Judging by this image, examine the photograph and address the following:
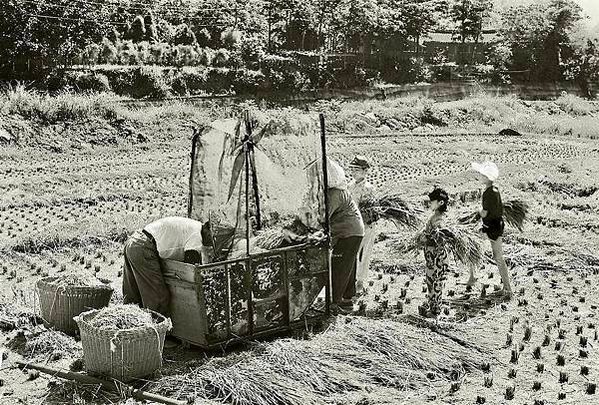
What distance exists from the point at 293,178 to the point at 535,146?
2004 centimetres

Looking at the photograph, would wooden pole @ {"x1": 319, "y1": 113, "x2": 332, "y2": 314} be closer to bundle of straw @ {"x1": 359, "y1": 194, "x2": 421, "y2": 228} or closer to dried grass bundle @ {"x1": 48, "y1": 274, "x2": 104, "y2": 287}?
bundle of straw @ {"x1": 359, "y1": 194, "x2": 421, "y2": 228}

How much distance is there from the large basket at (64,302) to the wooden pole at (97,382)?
88cm

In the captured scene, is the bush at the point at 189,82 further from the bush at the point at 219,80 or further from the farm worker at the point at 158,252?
the farm worker at the point at 158,252

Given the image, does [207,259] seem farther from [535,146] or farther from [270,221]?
[535,146]

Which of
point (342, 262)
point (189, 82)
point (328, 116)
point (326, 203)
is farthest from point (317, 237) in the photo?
point (189, 82)

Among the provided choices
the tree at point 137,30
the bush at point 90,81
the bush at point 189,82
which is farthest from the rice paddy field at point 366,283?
the tree at point 137,30

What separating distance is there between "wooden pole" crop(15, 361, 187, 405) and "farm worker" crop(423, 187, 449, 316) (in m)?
3.23

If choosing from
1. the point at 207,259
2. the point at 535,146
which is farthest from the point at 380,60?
the point at 207,259

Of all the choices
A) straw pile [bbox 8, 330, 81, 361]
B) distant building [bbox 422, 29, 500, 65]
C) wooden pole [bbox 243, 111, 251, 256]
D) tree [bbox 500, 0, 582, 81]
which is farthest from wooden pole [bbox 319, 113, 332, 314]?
tree [bbox 500, 0, 582, 81]

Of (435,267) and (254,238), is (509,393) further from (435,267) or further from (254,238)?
(254,238)

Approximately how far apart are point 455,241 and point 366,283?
1.55 metres

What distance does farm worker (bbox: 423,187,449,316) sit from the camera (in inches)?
332

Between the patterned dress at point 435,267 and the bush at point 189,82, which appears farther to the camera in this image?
the bush at point 189,82

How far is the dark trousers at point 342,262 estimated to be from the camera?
8.56 metres
